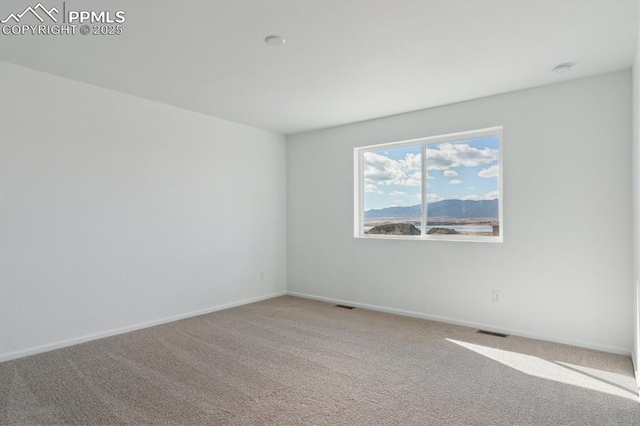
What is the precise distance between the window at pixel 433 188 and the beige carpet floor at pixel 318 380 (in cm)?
123

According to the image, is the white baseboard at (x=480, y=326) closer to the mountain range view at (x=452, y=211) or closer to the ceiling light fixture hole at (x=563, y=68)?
the mountain range view at (x=452, y=211)

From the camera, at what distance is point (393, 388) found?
2.48 m

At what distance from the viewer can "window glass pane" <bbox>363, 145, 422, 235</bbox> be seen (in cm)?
454

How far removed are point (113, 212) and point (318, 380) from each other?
8.76 ft

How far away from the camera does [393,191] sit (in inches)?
188

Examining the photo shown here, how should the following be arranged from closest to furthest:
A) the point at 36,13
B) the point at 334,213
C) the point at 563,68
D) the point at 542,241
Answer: the point at 36,13 → the point at 563,68 → the point at 542,241 → the point at 334,213

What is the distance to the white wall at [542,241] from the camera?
314 centimetres

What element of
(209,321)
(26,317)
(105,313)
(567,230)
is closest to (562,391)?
(567,230)

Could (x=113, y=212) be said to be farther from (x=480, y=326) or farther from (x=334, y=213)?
(x=480, y=326)

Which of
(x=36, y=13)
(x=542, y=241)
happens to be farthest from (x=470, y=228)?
(x=36, y=13)

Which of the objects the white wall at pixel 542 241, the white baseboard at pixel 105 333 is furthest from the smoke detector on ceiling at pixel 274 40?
the white baseboard at pixel 105 333

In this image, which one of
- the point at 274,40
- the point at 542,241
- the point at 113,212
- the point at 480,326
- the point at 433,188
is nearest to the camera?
the point at 274,40

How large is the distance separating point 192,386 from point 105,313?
1.66 meters

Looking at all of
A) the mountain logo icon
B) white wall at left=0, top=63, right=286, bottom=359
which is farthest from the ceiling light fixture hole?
the mountain logo icon
